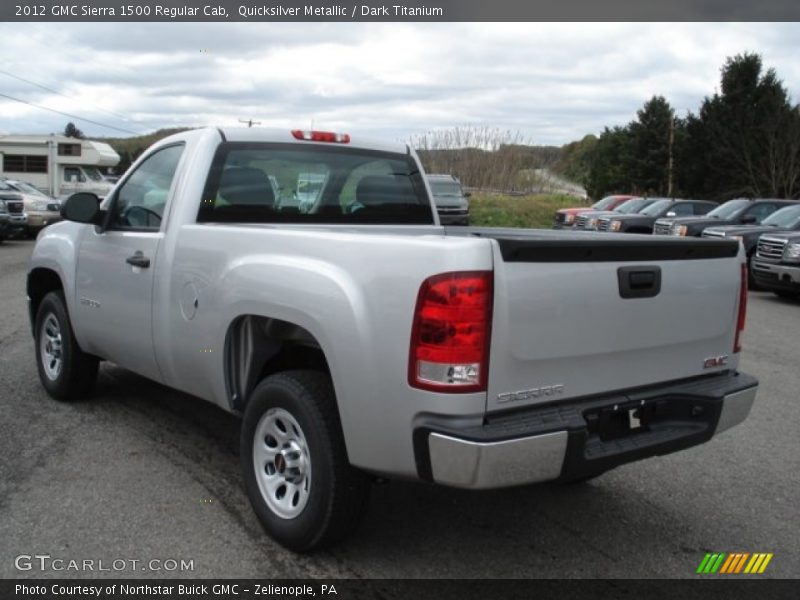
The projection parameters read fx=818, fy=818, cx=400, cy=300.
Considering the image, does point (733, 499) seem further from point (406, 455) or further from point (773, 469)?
point (406, 455)

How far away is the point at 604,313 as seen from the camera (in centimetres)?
332

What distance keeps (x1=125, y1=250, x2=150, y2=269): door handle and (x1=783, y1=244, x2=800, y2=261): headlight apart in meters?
11.6

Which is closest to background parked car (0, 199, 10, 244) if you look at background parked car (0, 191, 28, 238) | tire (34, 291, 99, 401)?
background parked car (0, 191, 28, 238)

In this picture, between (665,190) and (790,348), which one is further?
(665,190)

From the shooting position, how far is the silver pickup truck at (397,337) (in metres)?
3.01

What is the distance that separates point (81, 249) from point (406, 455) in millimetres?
3358

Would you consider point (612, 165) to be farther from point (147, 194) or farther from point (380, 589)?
point (380, 589)

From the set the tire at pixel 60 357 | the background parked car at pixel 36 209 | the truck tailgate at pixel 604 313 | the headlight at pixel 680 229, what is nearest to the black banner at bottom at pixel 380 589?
the truck tailgate at pixel 604 313

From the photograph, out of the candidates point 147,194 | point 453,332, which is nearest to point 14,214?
point 147,194

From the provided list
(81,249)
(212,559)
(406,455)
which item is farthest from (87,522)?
(81,249)

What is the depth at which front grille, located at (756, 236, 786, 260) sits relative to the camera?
45.3 feet

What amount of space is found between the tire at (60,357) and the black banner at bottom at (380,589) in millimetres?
2615

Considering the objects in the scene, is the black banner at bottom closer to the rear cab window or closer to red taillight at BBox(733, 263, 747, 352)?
red taillight at BBox(733, 263, 747, 352)

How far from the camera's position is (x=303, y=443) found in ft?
11.6
